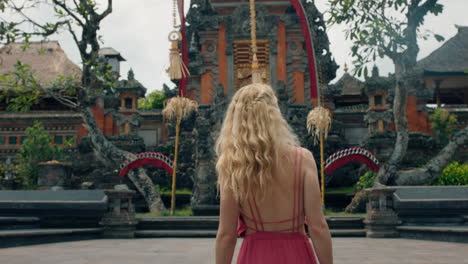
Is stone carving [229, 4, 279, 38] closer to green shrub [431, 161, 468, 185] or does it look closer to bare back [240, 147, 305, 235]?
green shrub [431, 161, 468, 185]

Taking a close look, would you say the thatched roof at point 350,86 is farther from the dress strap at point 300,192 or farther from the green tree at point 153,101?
the dress strap at point 300,192

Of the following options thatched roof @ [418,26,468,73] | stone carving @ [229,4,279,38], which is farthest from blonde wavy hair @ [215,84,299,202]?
thatched roof @ [418,26,468,73]

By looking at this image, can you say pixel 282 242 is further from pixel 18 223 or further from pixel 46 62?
pixel 46 62

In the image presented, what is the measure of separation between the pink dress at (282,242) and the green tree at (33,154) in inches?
708

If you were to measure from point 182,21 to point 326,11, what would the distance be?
5.48 metres

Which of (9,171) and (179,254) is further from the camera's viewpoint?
(9,171)

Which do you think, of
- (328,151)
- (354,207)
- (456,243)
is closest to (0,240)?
(456,243)

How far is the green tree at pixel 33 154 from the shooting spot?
1834cm

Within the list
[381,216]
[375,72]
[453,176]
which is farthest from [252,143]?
[375,72]

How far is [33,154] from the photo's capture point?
18578 millimetres

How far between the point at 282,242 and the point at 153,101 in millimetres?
42396

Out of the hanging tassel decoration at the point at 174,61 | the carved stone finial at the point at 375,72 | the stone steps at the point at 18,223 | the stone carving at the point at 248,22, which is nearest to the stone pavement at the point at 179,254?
the stone steps at the point at 18,223

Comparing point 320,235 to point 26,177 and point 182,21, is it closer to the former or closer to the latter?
point 182,21

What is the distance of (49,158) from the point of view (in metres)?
19.0
